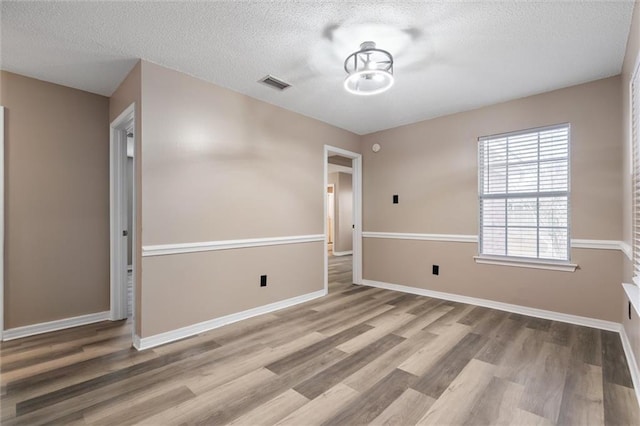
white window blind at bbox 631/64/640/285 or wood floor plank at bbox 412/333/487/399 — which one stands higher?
white window blind at bbox 631/64/640/285

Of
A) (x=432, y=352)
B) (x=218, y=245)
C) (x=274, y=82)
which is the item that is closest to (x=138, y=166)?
(x=218, y=245)

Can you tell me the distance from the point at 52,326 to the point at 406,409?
3.42m

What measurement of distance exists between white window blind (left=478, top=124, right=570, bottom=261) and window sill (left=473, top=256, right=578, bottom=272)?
7 cm

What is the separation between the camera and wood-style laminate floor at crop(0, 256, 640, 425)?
65.2 inches

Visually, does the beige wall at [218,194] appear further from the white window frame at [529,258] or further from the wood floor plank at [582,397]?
the wood floor plank at [582,397]

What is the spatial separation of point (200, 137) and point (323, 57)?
4.60 ft

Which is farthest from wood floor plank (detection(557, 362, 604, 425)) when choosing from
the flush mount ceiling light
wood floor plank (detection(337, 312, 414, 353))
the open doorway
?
the open doorway

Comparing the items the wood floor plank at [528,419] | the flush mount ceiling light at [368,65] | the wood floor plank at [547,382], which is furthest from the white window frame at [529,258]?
the wood floor plank at [528,419]

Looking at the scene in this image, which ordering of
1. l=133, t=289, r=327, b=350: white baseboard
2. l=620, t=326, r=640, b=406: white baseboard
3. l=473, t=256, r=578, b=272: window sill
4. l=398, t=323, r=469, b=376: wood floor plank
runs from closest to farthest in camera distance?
l=620, t=326, r=640, b=406: white baseboard, l=398, t=323, r=469, b=376: wood floor plank, l=133, t=289, r=327, b=350: white baseboard, l=473, t=256, r=578, b=272: window sill

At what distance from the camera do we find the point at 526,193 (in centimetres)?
334

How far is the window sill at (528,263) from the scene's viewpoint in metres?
3.06

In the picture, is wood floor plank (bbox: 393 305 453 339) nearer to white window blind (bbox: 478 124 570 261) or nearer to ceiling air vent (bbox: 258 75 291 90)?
white window blind (bbox: 478 124 570 261)

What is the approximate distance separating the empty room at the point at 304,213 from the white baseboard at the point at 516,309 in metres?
0.02

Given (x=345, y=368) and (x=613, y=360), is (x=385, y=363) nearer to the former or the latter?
(x=345, y=368)
